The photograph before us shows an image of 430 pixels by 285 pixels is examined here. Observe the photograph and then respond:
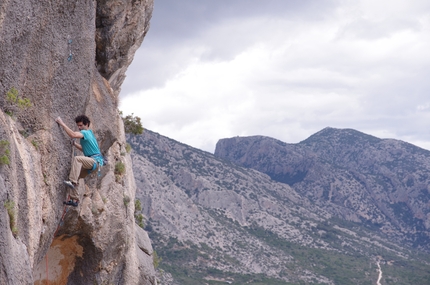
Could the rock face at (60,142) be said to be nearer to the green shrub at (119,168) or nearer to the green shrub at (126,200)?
the green shrub at (126,200)

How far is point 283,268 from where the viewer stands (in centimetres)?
9156

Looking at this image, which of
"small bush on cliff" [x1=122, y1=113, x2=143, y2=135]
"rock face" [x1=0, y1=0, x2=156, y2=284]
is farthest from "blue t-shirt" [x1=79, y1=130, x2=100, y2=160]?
"small bush on cliff" [x1=122, y1=113, x2=143, y2=135]

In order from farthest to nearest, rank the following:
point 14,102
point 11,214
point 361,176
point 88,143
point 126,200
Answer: point 361,176 < point 126,200 < point 88,143 < point 14,102 < point 11,214

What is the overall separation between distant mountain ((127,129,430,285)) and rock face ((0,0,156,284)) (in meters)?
52.7

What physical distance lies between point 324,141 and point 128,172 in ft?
581

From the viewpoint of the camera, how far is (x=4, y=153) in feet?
39.2

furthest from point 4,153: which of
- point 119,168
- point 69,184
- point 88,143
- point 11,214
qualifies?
point 119,168

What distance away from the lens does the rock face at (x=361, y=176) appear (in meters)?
147

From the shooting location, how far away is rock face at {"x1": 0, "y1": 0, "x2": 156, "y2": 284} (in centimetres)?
1295

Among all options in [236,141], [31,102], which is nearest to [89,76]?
[31,102]

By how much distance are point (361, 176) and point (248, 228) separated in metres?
60.5

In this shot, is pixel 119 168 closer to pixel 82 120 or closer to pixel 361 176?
pixel 82 120

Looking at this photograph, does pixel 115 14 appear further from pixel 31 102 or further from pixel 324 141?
pixel 324 141

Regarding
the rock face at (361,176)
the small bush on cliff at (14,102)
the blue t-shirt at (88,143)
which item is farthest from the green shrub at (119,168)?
the rock face at (361,176)
